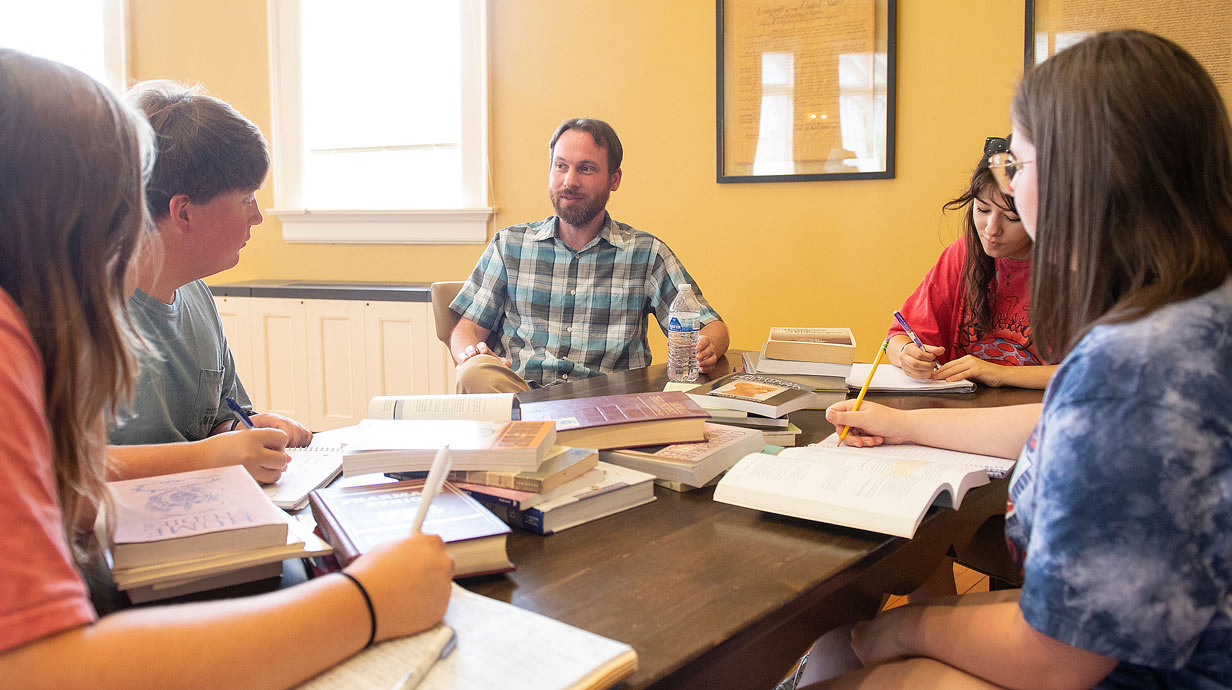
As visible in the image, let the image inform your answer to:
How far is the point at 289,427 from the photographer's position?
1.40 meters

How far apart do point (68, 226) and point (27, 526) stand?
0.76ft

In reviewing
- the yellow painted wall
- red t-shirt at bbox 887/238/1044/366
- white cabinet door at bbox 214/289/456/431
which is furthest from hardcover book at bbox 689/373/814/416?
white cabinet door at bbox 214/289/456/431

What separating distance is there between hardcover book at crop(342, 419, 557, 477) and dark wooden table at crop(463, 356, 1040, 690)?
95mm

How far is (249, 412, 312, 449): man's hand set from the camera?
138 cm

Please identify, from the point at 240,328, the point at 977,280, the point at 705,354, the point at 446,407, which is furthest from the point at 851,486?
the point at 240,328

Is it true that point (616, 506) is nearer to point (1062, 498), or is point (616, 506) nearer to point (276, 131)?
point (1062, 498)

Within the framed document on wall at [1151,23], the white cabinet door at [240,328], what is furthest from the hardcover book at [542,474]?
the white cabinet door at [240,328]

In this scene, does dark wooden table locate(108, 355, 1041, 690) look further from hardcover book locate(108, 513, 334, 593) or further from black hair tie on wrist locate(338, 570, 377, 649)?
black hair tie on wrist locate(338, 570, 377, 649)

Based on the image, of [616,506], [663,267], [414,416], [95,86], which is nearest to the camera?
[95,86]

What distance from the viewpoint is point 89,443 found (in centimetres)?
70

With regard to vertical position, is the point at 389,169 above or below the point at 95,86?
above

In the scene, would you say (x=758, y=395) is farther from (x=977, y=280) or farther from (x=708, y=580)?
(x=977, y=280)

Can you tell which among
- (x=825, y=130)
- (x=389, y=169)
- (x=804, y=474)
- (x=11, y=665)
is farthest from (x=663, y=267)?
→ (x=11, y=665)

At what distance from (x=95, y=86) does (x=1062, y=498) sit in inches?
33.8
